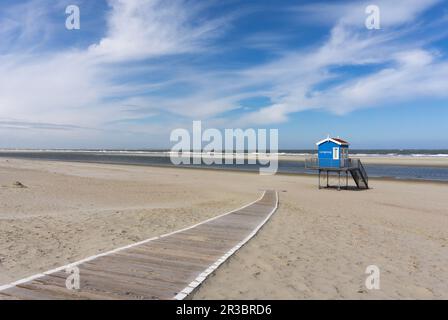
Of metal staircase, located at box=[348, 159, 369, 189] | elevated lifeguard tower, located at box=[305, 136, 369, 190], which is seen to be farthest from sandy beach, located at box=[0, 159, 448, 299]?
metal staircase, located at box=[348, 159, 369, 189]

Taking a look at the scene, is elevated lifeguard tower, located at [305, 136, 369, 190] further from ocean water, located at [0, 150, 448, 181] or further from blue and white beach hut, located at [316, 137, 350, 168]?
ocean water, located at [0, 150, 448, 181]

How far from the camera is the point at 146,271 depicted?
581cm

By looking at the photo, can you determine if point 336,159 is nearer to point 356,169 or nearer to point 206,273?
point 356,169

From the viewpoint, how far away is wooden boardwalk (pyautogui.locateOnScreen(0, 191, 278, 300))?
488 centimetres

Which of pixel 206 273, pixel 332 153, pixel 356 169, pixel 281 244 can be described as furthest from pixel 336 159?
pixel 206 273

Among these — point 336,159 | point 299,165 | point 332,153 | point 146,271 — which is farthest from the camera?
point 299,165

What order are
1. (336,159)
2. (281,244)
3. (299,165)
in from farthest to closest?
(299,165) → (336,159) → (281,244)

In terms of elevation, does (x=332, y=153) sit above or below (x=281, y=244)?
above

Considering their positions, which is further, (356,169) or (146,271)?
(356,169)

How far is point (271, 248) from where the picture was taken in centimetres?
802

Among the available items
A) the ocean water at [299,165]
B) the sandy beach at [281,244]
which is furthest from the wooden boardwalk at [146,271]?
the ocean water at [299,165]

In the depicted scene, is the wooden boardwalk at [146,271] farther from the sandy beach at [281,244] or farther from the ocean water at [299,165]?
the ocean water at [299,165]
